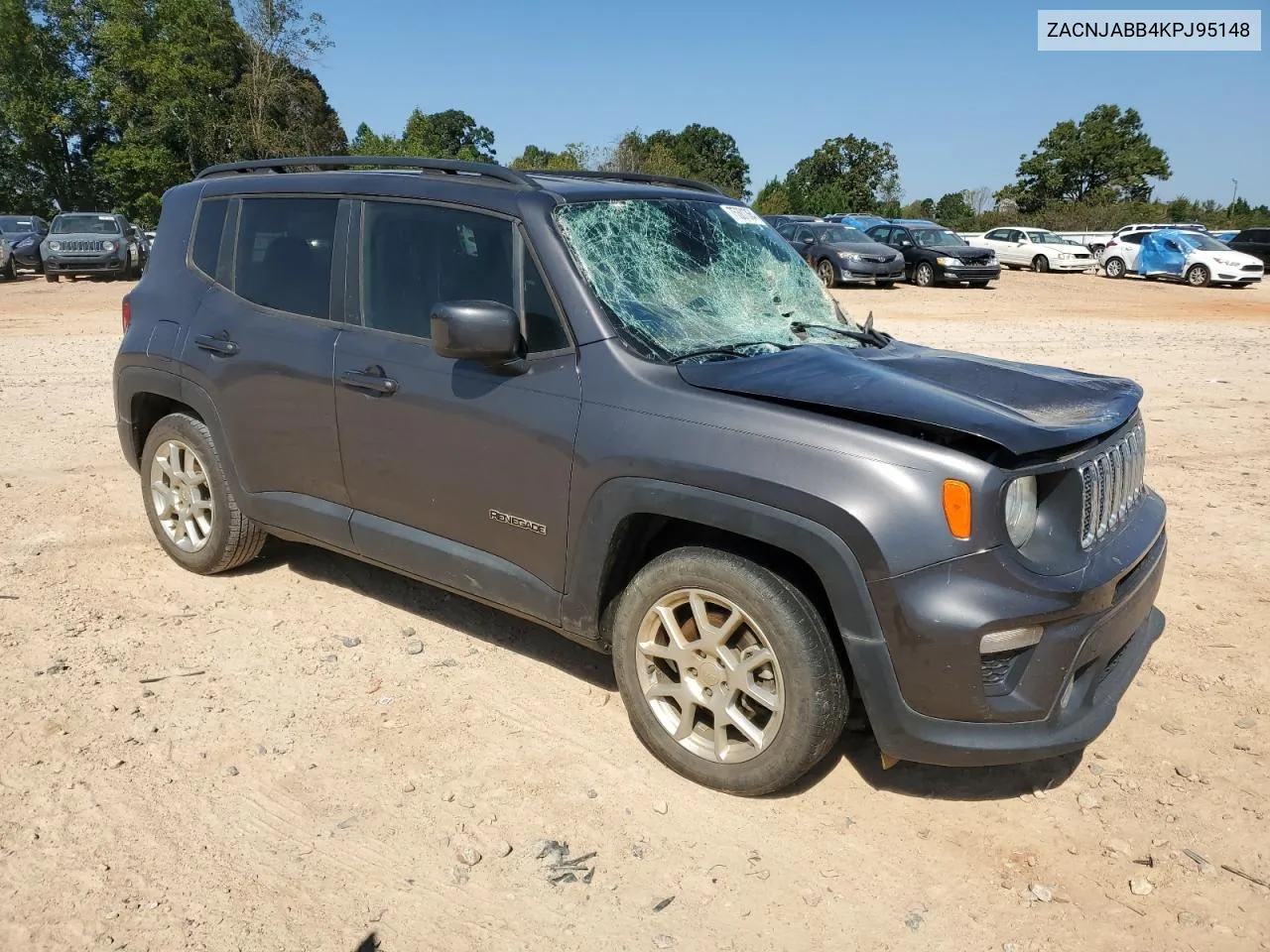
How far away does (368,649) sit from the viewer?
4.32 m

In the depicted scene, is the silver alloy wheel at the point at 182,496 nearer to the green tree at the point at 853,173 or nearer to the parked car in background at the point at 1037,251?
the parked car in background at the point at 1037,251

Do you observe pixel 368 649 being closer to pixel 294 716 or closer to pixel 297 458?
pixel 294 716

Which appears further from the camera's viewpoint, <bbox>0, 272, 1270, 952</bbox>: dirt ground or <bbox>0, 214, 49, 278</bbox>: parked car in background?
<bbox>0, 214, 49, 278</bbox>: parked car in background

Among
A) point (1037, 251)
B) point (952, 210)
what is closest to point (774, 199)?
point (952, 210)

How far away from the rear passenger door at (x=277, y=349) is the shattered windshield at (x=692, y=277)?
1.19 meters

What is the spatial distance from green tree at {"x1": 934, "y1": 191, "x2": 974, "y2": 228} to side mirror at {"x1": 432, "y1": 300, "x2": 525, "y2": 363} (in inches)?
2514

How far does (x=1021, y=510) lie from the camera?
2.93 metres

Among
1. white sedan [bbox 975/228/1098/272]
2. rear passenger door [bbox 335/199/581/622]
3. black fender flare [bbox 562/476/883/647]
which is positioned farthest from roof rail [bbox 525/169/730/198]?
white sedan [bbox 975/228/1098/272]

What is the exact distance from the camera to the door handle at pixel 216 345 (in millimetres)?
4504

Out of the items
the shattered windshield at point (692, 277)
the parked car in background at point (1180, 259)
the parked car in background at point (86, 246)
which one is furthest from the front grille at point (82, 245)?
the parked car in background at point (1180, 259)

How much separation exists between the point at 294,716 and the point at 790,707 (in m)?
1.88

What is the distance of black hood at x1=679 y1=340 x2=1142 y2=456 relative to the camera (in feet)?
9.52

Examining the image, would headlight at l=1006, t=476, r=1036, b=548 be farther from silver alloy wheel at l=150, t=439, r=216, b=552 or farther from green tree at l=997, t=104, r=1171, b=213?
green tree at l=997, t=104, r=1171, b=213

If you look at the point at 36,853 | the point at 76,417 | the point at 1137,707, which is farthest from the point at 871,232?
the point at 36,853
